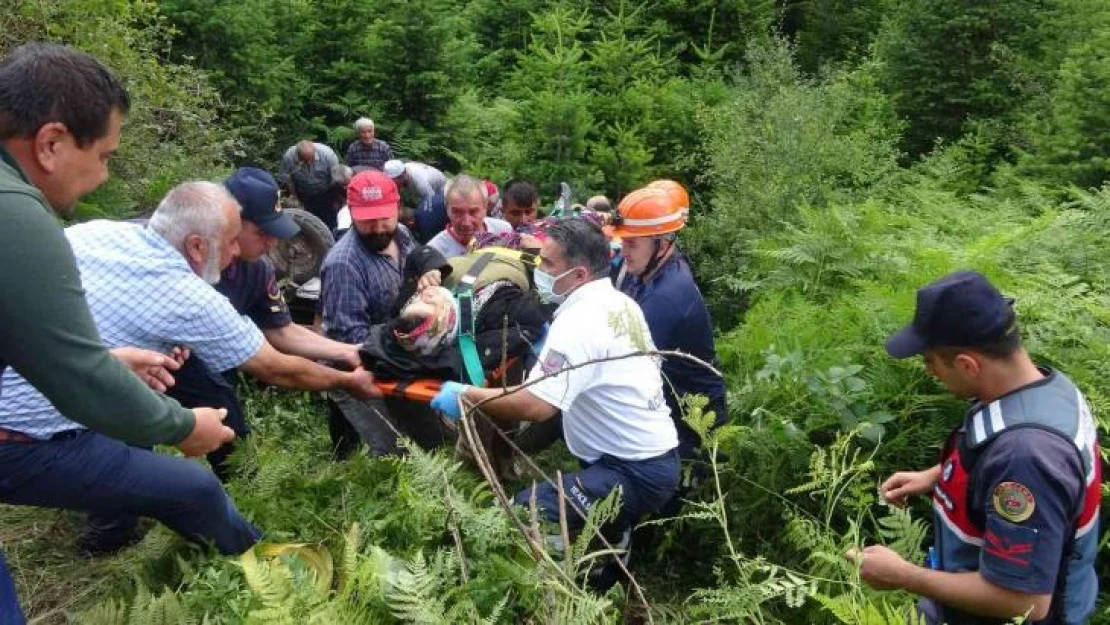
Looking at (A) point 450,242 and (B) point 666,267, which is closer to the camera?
(B) point 666,267

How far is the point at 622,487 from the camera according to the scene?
3.69 metres

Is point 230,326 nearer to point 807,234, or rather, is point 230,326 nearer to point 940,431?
point 940,431

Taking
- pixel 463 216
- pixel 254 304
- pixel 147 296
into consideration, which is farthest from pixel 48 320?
pixel 463 216

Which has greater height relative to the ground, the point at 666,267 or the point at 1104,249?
the point at 666,267

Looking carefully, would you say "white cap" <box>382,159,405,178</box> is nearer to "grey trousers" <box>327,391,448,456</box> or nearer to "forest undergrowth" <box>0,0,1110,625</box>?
"forest undergrowth" <box>0,0,1110,625</box>

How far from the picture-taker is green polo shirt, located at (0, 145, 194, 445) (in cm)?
192

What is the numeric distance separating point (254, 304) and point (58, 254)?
275cm

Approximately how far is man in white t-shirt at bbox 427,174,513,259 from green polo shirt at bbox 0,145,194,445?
13.0 ft

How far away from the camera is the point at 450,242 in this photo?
243 inches

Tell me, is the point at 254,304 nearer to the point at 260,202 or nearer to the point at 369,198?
the point at 260,202

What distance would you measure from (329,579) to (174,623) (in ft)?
1.57

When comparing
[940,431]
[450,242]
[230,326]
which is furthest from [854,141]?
[230,326]

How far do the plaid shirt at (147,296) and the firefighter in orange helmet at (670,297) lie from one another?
6.87 ft

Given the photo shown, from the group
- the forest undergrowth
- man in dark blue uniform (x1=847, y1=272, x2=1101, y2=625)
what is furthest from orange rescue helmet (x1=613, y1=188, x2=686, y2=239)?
man in dark blue uniform (x1=847, y1=272, x2=1101, y2=625)
